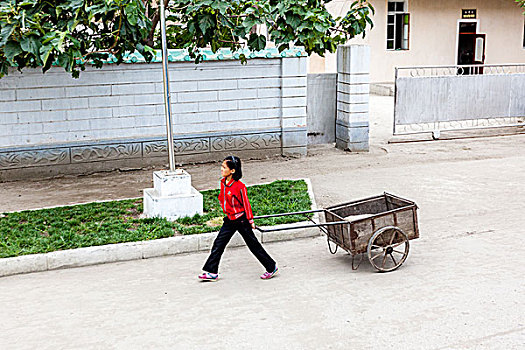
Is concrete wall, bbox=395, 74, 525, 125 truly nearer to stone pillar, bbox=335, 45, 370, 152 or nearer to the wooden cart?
stone pillar, bbox=335, 45, 370, 152

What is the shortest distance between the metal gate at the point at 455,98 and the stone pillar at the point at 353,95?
114 cm

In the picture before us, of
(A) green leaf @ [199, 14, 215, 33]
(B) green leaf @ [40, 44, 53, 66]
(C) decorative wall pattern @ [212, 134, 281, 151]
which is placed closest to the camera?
(B) green leaf @ [40, 44, 53, 66]

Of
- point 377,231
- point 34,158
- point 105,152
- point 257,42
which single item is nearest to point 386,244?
point 377,231

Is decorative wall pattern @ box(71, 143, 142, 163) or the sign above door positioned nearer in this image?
decorative wall pattern @ box(71, 143, 142, 163)

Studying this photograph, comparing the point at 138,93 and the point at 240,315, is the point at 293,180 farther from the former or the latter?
the point at 240,315

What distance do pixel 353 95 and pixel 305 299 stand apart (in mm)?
8073

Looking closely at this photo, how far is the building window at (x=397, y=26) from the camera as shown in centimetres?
2641

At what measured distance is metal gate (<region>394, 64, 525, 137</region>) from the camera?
1484 centimetres

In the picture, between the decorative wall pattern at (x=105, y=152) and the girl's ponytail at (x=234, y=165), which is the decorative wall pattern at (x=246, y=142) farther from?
the girl's ponytail at (x=234, y=165)

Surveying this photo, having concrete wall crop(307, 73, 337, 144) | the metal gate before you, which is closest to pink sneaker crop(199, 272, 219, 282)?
concrete wall crop(307, 73, 337, 144)

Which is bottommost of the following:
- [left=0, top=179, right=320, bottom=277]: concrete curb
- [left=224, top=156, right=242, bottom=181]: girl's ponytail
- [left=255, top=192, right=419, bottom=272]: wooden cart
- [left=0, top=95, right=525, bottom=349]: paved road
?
[left=0, top=95, right=525, bottom=349]: paved road

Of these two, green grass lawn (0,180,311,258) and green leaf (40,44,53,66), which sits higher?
green leaf (40,44,53,66)

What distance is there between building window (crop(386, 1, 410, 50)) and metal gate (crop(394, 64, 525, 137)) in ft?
36.6

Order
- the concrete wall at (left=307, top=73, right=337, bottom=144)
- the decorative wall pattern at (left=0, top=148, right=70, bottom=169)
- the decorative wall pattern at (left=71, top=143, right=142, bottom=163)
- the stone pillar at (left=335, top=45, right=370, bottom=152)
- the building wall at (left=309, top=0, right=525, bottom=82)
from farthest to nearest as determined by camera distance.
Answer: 1. the building wall at (left=309, top=0, right=525, bottom=82)
2. the concrete wall at (left=307, top=73, right=337, bottom=144)
3. the stone pillar at (left=335, top=45, right=370, bottom=152)
4. the decorative wall pattern at (left=71, top=143, right=142, bottom=163)
5. the decorative wall pattern at (left=0, top=148, right=70, bottom=169)
